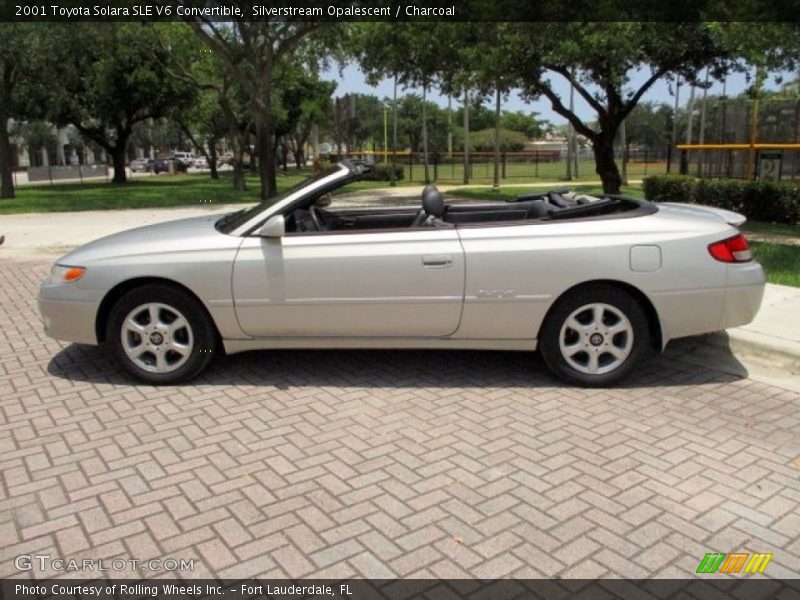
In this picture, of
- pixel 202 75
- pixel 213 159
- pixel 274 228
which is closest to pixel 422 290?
pixel 274 228

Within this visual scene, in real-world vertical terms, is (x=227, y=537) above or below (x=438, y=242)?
below

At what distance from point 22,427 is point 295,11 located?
16166 millimetres

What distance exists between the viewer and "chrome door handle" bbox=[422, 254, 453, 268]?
4.63 metres

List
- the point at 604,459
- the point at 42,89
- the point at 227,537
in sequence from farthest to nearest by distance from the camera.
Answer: the point at 42,89 → the point at 604,459 → the point at 227,537

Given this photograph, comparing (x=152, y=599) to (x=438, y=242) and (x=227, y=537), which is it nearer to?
(x=227, y=537)

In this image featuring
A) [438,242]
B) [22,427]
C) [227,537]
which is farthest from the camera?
[438,242]

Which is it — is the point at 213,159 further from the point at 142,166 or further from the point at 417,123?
the point at 417,123

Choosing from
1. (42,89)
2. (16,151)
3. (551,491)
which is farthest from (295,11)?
(16,151)

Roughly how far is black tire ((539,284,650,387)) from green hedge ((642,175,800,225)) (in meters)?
9.39

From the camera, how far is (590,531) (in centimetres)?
305

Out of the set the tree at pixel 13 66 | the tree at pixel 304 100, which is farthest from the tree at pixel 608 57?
the tree at pixel 304 100

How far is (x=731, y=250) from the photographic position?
4.71 metres

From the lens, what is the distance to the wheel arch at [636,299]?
4.65 metres

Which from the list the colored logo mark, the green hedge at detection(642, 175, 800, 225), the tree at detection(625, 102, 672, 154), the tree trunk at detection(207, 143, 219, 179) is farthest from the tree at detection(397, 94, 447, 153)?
the colored logo mark
